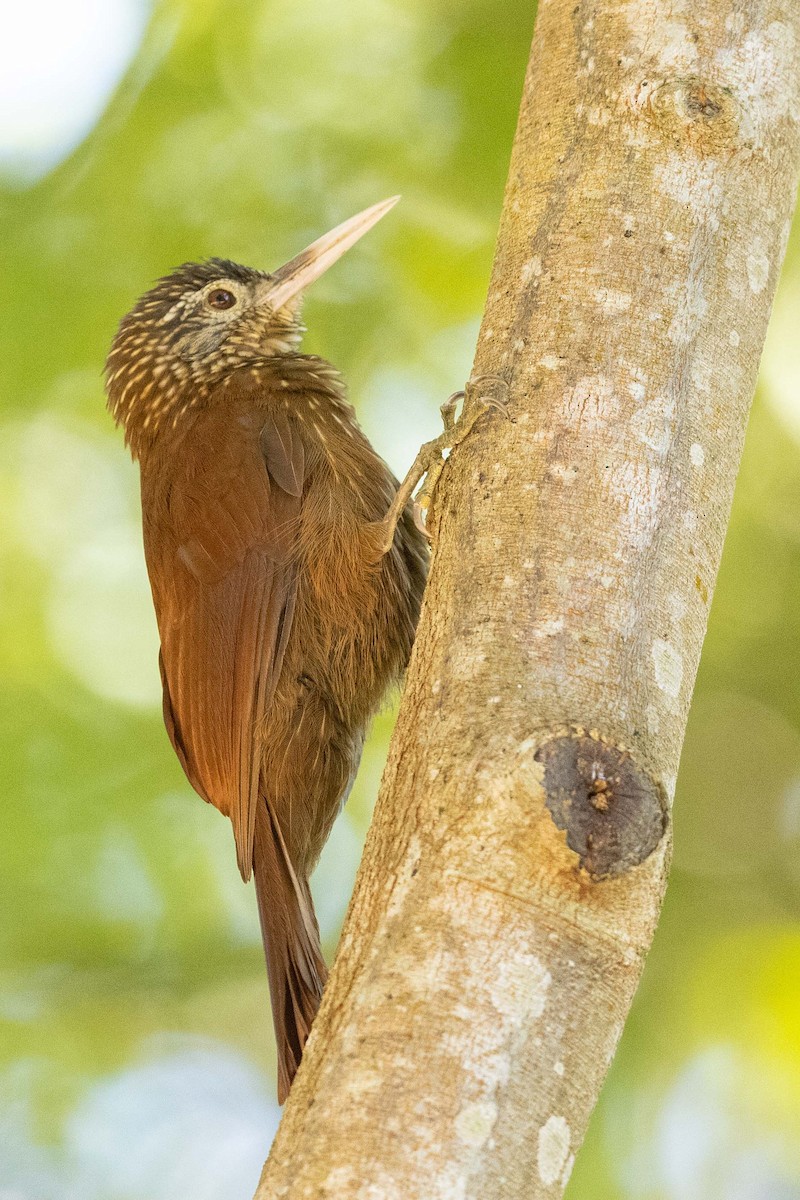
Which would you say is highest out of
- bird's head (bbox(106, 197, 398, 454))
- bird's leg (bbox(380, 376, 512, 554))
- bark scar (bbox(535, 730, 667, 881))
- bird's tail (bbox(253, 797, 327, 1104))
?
bird's head (bbox(106, 197, 398, 454))

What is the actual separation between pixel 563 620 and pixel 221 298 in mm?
2450

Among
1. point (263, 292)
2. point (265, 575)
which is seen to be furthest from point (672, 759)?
point (263, 292)

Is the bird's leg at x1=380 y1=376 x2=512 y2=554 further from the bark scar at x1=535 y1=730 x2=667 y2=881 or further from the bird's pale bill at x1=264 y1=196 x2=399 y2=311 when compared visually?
the bird's pale bill at x1=264 y1=196 x2=399 y2=311

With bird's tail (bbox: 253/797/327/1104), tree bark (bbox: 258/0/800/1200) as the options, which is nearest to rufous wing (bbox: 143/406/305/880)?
bird's tail (bbox: 253/797/327/1104)

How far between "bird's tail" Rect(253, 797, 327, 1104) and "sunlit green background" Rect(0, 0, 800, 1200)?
143 cm

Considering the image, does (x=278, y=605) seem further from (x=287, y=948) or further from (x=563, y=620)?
(x=563, y=620)

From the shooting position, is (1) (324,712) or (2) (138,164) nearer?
(1) (324,712)

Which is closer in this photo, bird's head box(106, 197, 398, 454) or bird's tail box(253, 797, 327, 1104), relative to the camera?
bird's tail box(253, 797, 327, 1104)

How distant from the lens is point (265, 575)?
3.04 metres

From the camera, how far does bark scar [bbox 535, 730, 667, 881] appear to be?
4.67ft

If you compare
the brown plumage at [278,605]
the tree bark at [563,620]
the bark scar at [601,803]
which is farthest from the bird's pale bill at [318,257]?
the bark scar at [601,803]

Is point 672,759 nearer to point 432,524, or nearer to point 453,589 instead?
point 453,589

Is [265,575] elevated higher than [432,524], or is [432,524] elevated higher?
[265,575]

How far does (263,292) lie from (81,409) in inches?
37.2
